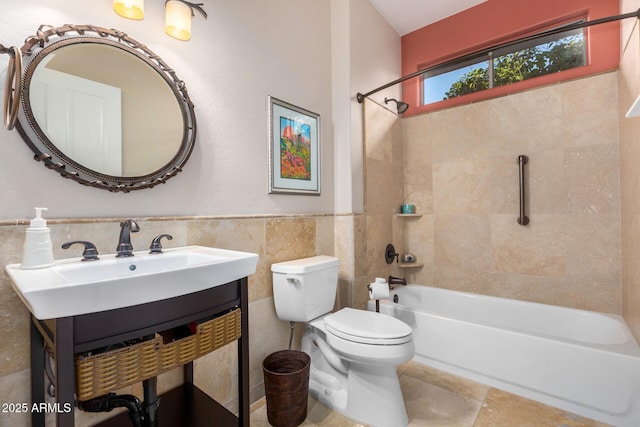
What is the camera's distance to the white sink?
25.5 inches

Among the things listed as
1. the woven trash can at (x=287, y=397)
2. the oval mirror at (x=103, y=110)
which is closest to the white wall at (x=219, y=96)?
the oval mirror at (x=103, y=110)

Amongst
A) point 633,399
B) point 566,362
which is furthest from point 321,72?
point 633,399

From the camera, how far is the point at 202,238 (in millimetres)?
1429

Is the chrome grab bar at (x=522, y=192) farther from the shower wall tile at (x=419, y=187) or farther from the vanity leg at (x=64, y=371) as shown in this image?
the vanity leg at (x=64, y=371)

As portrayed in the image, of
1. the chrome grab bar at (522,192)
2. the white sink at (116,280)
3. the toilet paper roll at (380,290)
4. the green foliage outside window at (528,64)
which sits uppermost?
the green foliage outside window at (528,64)

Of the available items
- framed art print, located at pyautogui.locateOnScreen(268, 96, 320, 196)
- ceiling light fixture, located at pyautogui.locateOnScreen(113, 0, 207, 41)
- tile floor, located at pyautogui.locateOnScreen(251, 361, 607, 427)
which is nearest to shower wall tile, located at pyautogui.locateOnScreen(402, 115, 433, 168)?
framed art print, located at pyautogui.locateOnScreen(268, 96, 320, 196)

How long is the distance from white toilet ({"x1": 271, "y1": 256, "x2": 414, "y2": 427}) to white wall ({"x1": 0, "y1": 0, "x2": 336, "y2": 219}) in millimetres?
472

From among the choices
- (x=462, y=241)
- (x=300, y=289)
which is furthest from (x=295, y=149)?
(x=462, y=241)

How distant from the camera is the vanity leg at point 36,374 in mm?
979

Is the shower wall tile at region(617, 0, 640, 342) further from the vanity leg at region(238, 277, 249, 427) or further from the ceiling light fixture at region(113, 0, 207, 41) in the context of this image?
the ceiling light fixture at region(113, 0, 207, 41)

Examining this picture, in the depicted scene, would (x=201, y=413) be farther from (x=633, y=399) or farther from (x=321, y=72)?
(x=321, y=72)

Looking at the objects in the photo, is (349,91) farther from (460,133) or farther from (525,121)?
(525,121)

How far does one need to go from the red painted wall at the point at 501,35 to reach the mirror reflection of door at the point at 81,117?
247 centimetres

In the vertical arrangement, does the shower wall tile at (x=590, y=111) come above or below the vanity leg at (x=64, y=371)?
above
